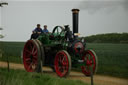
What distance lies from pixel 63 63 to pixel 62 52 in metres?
0.41

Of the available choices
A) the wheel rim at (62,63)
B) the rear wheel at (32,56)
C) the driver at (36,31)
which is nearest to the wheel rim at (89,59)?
the wheel rim at (62,63)

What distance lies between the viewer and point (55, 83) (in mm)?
5820

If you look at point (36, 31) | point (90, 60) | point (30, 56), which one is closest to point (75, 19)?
point (90, 60)

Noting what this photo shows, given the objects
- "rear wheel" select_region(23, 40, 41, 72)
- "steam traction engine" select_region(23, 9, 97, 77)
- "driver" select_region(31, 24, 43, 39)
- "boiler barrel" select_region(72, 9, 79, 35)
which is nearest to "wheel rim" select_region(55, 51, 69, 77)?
"steam traction engine" select_region(23, 9, 97, 77)

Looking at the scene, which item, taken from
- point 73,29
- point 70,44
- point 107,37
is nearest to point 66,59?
point 70,44

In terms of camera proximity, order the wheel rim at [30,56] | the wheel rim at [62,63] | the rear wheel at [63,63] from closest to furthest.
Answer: the rear wheel at [63,63], the wheel rim at [62,63], the wheel rim at [30,56]

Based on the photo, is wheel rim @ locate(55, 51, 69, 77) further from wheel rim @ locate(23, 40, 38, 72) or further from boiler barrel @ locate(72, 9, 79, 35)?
wheel rim @ locate(23, 40, 38, 72)

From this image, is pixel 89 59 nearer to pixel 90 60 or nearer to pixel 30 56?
pixel 90 60

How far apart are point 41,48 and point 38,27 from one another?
1.50 m

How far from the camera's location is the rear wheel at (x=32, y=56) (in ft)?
28.6

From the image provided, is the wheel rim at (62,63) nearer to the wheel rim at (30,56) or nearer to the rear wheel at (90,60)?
the rear wheel at (90,60)

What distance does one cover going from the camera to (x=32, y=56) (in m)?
9.38

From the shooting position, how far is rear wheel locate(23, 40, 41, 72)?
8.71 meters

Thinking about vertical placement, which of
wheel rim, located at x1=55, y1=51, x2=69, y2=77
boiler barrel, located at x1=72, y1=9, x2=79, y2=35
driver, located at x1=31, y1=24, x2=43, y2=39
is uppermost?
boiler barrel, located at x1=72, y1=9, x2=79, y2=35
